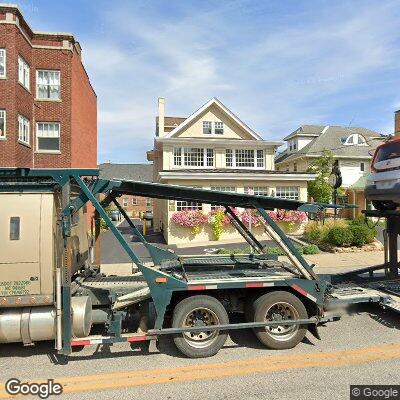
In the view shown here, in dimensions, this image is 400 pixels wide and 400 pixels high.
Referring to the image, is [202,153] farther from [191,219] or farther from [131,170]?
[131,170]

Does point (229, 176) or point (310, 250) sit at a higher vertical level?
point (229, 176)

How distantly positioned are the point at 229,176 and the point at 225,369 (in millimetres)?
16276

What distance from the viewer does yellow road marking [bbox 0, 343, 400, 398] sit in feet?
13.6

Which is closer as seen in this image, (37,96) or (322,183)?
(37,96)

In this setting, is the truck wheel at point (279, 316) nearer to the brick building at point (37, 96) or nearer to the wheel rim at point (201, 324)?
the wheel rim at point (201, 324)

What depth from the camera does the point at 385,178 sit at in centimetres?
691

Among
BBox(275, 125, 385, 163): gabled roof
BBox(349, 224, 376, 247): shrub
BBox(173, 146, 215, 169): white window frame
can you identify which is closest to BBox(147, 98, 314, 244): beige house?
BBox(173, 146, 215, 169): white window frame

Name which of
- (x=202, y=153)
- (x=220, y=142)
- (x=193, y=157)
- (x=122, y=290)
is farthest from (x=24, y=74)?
(x=122, y=290)

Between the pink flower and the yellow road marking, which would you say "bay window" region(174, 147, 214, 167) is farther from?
the yellow road marking

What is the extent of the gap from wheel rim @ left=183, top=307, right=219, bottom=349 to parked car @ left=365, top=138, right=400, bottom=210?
450 cm

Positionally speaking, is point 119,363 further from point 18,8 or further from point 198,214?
point 18,8

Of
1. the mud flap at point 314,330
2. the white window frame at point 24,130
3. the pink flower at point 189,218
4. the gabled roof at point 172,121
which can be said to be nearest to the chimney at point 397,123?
the pink flower at point 189,218

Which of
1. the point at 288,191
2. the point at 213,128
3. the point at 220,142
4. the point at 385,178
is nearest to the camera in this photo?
the point at 385,178

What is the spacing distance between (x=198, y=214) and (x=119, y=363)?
15.1 metres
